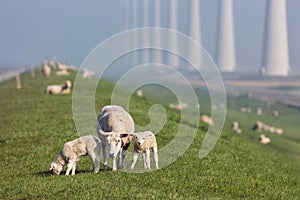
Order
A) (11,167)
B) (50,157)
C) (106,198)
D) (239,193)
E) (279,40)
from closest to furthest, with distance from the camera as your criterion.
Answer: (106,198), (239,193), (11,167), (50,157), (279,40)

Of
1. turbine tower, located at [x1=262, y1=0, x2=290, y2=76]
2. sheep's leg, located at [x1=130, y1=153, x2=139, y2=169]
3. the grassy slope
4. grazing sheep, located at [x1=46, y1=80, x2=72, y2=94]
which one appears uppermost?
sheep's leg, located at [x1=130, y1=153, x2=139, y2=169]

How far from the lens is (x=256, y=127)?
64562 mm

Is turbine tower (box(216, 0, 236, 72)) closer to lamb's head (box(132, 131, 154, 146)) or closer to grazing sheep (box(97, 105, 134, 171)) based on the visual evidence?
grazing sheep (box(97, 105, 134, 171))

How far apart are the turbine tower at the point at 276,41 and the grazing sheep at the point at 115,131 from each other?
155523 mm

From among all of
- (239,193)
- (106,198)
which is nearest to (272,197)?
(239,193)

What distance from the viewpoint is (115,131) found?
17.2m

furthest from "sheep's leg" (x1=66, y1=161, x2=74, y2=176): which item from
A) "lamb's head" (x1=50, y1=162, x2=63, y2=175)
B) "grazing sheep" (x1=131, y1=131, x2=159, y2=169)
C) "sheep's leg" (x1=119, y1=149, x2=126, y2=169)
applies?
"grazing sheep" (x1=131, y1=131, x2=159, y2=169)

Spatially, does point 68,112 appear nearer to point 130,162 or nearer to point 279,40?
point 130,162

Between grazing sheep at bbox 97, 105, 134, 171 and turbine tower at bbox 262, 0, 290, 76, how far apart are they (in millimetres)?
155523

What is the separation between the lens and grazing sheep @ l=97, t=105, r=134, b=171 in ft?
55.1

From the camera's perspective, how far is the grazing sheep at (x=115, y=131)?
16.8 metres

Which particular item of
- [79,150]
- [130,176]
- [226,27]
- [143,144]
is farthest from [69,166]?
[226,27]

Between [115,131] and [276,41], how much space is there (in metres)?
163

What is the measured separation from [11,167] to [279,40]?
16090 centimetres
